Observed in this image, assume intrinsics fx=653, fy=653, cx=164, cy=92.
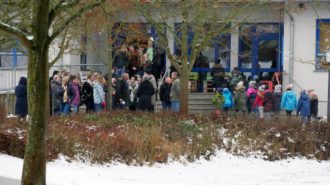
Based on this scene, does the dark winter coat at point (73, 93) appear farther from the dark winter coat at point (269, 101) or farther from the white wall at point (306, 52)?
the white wall at point (306, 52)

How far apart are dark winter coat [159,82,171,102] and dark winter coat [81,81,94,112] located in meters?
2.52

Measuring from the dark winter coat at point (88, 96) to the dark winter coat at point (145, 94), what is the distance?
75.8 inches

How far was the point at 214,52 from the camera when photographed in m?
30.1

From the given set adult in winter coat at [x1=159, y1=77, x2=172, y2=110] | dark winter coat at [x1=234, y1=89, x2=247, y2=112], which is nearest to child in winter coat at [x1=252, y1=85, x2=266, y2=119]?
dark winter coat at [x1=234, y1=89, x2=247, y2=112]

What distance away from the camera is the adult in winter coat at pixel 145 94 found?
68.2ft

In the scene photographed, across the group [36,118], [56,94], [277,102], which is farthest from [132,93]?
[36,118]

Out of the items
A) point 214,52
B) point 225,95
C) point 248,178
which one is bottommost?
point 248,178

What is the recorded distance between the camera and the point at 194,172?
13484 millimetres

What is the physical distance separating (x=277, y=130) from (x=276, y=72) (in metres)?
12.6

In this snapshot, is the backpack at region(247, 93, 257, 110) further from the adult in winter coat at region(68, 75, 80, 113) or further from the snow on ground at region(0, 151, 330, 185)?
the snow on ground at region(0, 151, 330, 185)

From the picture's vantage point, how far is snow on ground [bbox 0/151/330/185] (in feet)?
35.4

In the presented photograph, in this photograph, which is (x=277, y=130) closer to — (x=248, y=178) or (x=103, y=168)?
(x=248, y=178)

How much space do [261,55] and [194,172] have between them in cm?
1717

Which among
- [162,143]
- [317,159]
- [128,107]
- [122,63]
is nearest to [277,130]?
[317,159]
